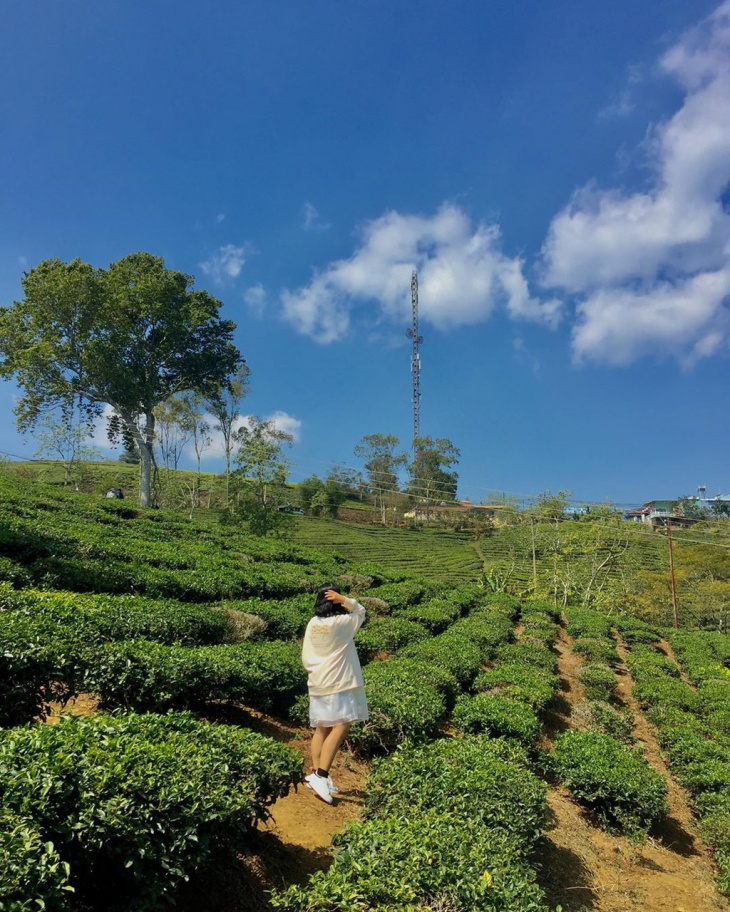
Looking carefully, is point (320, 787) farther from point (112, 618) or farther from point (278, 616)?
point (278, 616)

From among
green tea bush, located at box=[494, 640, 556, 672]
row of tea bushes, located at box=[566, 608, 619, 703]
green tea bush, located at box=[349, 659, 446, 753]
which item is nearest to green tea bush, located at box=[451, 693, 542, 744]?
green tea bush, located at box=[349, 659, 446, 753]

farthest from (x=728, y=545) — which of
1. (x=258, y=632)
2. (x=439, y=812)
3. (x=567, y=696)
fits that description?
(x=439, y=812)

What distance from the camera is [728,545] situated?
140 ft

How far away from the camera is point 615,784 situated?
6.18 meters

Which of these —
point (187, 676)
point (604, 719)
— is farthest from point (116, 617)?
point (604, 719)

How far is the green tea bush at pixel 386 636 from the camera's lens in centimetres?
1029

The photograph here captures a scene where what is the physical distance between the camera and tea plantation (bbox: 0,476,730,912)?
2.82 meters

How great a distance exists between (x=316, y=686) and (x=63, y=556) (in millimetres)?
7379

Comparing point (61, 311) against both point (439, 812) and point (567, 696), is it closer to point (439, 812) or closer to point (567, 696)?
point (567, 696)

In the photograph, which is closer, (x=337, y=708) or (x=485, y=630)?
(x=337, y=708)

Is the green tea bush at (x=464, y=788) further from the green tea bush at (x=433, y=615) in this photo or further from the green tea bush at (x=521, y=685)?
the green tea bush at (x=433, y=615)

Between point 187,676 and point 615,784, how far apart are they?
490cm

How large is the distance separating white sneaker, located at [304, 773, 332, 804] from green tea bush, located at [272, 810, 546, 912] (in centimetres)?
130

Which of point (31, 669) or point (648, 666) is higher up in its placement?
point (31, 669)
